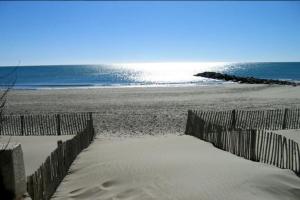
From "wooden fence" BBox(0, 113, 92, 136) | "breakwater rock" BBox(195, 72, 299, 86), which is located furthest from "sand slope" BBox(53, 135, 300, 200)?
"breakwater rock" BBox(195, 72, 299, 86)

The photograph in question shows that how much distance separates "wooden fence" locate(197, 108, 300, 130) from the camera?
18.2 m

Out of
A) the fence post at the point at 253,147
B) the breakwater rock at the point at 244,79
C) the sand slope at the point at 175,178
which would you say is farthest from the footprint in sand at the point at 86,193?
the breakwater rock at the point at 244,79

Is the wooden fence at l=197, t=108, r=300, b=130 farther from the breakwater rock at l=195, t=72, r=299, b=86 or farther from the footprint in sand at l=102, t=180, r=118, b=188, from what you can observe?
the breakwater rock at l=195, t=72, r=299, b=86

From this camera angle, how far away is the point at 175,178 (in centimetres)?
866

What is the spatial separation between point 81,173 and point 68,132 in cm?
873

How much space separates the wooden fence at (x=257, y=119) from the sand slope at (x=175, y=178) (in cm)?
673

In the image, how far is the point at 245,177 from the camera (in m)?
8.53

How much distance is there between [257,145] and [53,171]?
5.99 m

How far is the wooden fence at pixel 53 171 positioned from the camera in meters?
6.88

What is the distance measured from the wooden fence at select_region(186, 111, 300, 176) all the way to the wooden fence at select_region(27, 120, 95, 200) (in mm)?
4547

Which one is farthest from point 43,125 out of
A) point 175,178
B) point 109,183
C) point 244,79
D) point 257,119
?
point 244,79

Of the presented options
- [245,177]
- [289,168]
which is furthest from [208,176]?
[289,168]

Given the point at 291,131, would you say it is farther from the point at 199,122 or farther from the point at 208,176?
the point at 208,176

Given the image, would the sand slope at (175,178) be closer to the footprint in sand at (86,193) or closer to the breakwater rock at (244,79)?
the footprint in sand at (86,193)
